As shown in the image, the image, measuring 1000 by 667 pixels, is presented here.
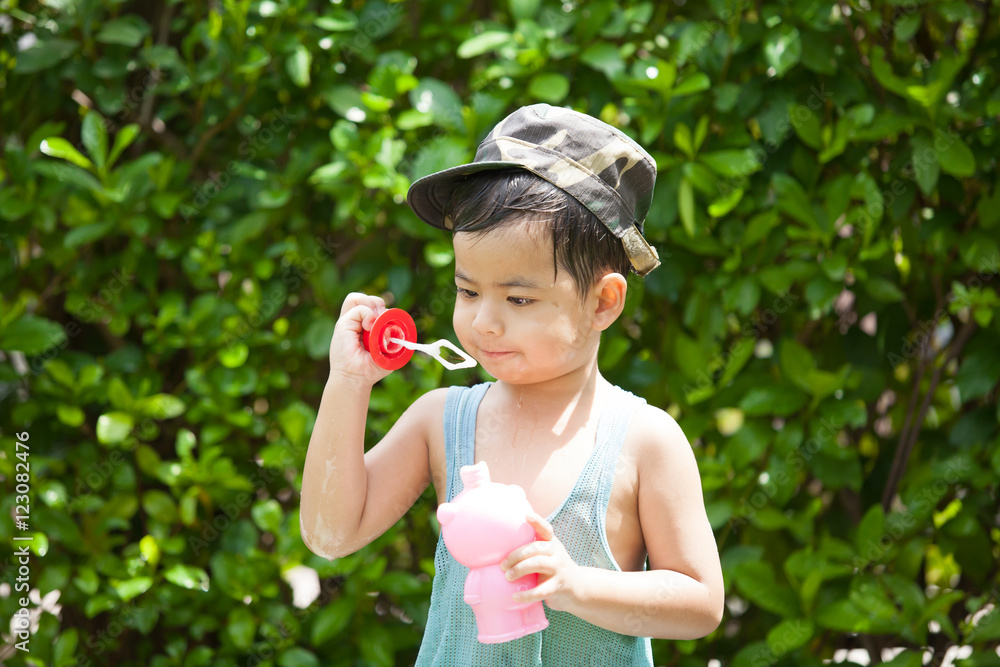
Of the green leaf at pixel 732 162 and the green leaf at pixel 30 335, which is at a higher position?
the green leaf at pixel 732 162

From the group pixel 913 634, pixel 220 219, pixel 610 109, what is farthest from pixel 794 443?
pixel 220 219

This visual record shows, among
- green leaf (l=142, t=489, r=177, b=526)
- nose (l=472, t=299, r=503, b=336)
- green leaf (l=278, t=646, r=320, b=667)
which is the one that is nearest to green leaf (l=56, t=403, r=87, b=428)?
green leaf (l=142, t=489, r=177, b=526)

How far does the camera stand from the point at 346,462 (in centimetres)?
148

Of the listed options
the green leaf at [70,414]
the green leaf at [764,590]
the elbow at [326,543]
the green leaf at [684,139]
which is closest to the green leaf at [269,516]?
the green leaf at [70,414]

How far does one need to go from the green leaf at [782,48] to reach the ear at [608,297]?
1.07 m

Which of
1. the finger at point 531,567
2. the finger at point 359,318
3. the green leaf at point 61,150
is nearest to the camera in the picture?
the finger at point 531,567

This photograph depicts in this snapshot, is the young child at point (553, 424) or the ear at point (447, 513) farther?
the young child at point (553, 424)

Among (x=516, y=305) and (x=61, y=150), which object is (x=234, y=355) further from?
(x=516, y=305)

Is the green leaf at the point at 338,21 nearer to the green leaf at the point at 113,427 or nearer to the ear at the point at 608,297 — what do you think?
the green leaf at the point at 113,427

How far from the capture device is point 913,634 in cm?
234

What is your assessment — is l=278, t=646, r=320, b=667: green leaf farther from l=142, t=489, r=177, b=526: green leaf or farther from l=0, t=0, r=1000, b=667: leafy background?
l=142, t=489, r=177, b=526: green leaf

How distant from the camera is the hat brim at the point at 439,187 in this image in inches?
56.4

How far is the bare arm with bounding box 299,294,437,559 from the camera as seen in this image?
148 centimetres

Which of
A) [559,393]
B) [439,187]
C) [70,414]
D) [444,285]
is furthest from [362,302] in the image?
[70,414]
